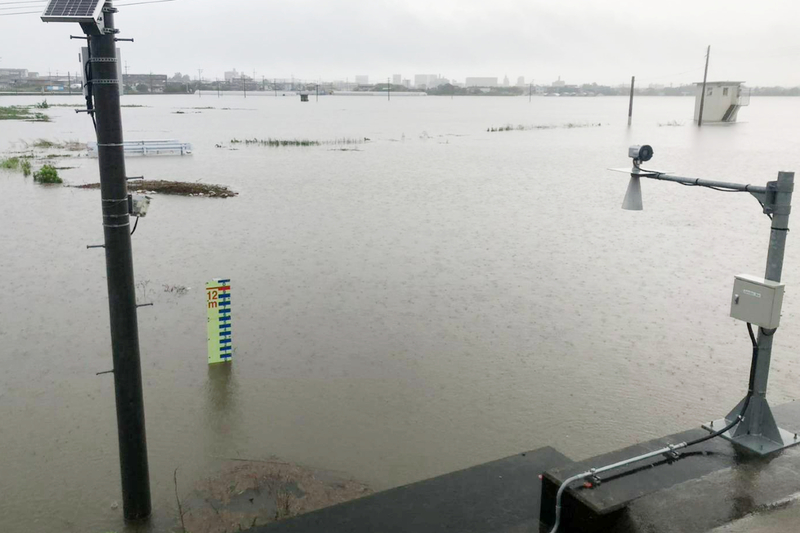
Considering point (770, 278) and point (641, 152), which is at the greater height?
point (641, 152)

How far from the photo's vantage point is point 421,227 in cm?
1953

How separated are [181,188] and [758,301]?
73.4ft

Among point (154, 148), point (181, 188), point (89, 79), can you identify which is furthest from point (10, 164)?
point (89, 79)

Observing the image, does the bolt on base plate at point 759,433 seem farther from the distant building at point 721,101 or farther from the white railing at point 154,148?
the distant building at point 721,101

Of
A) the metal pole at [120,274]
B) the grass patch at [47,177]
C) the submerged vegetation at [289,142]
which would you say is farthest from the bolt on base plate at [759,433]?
the submerged vegetation at [289,142]

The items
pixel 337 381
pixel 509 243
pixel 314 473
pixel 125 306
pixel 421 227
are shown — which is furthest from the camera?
pixel 421 227

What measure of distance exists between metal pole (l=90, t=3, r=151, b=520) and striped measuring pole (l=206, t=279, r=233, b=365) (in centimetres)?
326

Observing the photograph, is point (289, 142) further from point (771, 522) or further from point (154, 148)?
point (771, 522)

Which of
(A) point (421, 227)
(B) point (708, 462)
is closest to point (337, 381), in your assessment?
(B) point (708, 462)

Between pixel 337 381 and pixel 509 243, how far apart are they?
30.7ft

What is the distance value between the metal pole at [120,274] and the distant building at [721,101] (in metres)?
76.4

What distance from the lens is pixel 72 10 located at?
206 inches

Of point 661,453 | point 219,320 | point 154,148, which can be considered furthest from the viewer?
point 154,148

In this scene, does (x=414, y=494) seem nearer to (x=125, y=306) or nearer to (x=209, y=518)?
(x=209, y=518)
